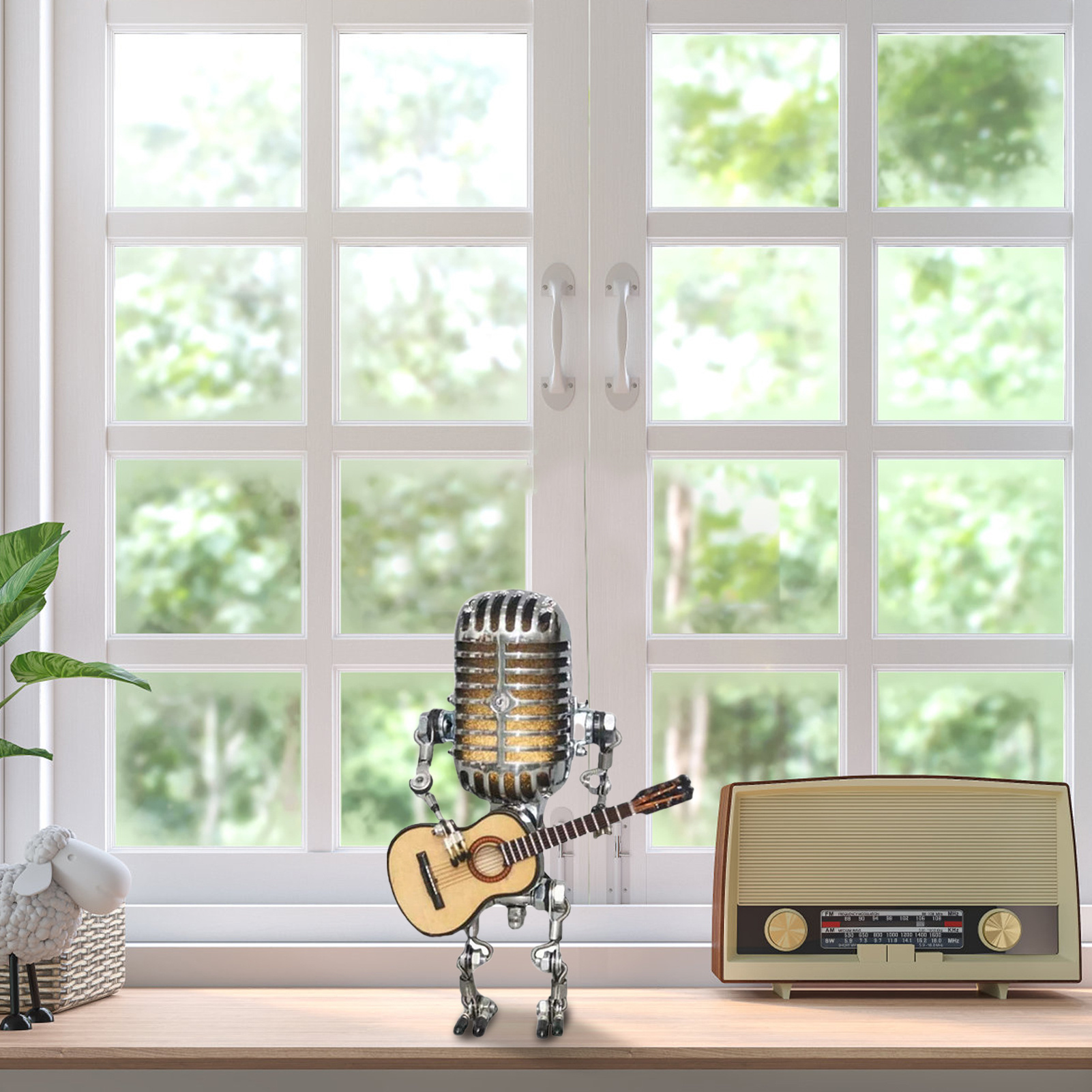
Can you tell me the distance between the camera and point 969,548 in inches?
58.7

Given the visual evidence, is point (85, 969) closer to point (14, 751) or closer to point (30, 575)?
point (14, 751)

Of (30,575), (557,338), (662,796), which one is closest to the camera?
(662,796)

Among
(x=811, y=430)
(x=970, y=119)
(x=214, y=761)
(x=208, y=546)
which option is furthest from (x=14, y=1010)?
(x=970, y=119)

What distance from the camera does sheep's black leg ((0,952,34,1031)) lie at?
3.74 feet

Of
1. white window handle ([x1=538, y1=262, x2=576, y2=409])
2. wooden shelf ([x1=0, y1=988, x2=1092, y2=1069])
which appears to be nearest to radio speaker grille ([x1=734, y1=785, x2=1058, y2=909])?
wooden shelf ([x1=0, y1=988, x2=1092, y2=1069])

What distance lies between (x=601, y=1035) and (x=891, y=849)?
0.41m

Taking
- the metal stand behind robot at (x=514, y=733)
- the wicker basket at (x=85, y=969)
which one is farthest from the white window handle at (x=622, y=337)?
the wicker basket at (x=85, y=969)

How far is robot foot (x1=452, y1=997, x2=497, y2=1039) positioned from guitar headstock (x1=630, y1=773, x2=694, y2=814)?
293 mm

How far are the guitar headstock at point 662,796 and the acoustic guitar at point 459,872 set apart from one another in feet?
0.17

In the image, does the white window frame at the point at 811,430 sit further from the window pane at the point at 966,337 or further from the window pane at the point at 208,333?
the window pane at the point at 208,333

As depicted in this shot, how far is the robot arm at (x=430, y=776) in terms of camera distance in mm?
1134

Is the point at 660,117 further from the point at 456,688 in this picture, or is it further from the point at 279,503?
the point at 456,688

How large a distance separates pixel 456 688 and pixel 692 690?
448mm

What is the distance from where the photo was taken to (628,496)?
4.79ft
